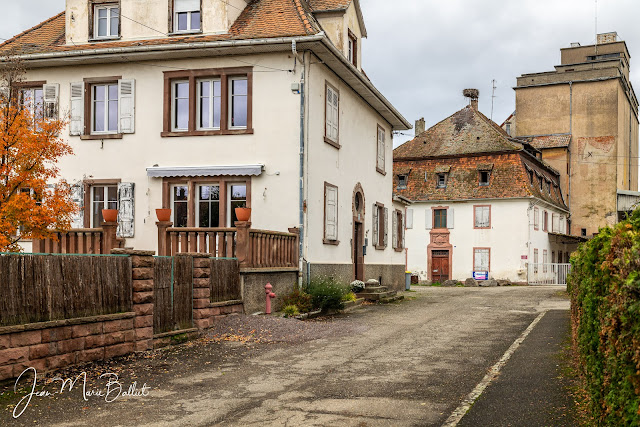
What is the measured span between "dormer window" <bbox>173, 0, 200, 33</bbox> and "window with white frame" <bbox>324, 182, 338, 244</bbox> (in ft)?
19.0

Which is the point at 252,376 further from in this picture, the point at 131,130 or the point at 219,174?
the point at 131,130

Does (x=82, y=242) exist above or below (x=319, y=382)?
above

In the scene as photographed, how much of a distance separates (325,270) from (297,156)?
352 centimetres

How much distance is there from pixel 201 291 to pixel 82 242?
588 cm

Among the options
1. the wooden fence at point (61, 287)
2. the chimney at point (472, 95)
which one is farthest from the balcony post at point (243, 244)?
the chimney at point (472, 95)

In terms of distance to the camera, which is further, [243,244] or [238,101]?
[238,101]

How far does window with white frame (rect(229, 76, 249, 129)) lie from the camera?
1908 centimetres

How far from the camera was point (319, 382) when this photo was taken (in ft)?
29.3

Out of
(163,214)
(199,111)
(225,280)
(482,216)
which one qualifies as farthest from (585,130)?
(225,280)

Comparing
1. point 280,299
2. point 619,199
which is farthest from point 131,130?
point 619,199

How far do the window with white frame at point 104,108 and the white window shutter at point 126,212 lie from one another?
6.21ft

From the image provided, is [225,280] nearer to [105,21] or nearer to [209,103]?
[209,103]

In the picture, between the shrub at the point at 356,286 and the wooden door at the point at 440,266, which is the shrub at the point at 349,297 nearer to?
the shrub at the point at 356,286

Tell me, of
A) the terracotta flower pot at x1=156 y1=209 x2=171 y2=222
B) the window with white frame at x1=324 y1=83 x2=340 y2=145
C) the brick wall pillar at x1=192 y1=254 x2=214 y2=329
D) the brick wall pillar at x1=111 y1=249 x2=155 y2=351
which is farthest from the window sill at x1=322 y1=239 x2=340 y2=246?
the brick wall pillar at x1=111 y1=249 x2=155 y2=351
